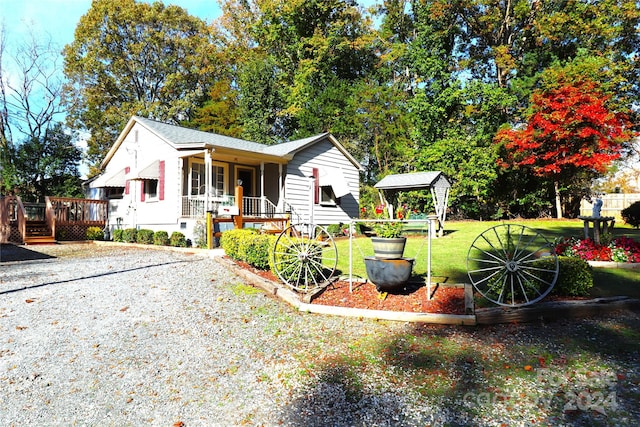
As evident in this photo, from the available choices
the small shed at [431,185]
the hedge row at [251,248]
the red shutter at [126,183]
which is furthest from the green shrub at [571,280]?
the red shutter at [126,183]

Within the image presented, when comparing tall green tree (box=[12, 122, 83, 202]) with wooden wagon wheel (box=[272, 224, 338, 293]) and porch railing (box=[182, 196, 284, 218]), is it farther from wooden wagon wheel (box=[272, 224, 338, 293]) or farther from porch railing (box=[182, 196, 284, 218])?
wooden wagon wheel (box=[272, 224, 338, 293])

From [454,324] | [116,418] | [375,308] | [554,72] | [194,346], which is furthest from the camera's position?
[554,72]

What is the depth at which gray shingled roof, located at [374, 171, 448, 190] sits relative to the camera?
Answer: 42.7 feet

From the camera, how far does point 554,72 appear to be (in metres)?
19.5

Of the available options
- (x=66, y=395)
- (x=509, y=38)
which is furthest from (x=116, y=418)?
(x=509, y=38)

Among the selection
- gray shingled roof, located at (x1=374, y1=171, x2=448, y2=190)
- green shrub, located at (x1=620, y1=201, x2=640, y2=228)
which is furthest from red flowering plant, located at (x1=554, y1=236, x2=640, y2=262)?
green shrub, located at (x1=620, y1=201, x2=640, y2=228)

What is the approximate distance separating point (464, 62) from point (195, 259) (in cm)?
2095

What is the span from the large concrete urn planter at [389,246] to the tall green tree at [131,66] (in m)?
26.4

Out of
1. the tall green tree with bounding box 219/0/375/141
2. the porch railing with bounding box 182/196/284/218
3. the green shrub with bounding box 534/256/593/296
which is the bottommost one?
the green shrub with bounding box 534/256/593/296

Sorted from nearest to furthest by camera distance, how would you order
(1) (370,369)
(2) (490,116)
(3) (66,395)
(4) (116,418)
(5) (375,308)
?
(4) (116,418) < (3) (66,395) < (1) (370,369) < (5) (375,308) < (2) (490,116)

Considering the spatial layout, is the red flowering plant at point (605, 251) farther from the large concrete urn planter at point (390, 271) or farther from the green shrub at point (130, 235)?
the green shrub at point (130, 235)

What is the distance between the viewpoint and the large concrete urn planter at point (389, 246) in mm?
5070

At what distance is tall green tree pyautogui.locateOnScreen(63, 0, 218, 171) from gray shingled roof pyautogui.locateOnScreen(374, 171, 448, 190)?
19762 millimetres

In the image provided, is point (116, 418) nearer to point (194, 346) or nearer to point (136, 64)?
point (194, 346)
